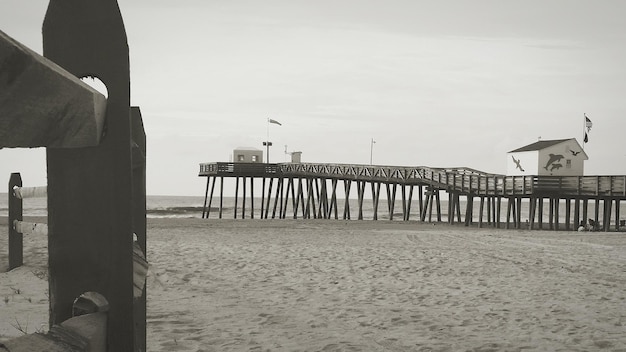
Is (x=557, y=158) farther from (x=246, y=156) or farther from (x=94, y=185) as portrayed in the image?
(x=94, y=185)

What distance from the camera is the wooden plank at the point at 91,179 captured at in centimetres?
155

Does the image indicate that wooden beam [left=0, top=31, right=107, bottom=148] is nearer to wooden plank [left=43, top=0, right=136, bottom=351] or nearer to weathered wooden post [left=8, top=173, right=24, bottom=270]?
wooden plank [left=43, top=0, right=136, bottom=351]

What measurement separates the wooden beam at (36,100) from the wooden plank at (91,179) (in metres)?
0.37

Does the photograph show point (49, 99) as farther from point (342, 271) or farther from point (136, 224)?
point (342, 271)

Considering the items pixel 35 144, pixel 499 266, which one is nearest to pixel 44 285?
pixel 35 144

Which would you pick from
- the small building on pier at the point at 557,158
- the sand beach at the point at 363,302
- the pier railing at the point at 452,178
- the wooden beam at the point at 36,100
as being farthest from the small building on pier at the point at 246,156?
the wooden beam at the point at 36,100

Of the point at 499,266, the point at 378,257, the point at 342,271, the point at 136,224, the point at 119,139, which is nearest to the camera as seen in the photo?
the point at 119,139

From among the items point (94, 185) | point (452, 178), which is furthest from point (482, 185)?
point (94, 185)

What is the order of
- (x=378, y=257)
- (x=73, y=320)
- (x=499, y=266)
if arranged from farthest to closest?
(x=378, y=257)
(x=499, y=266)
(x=73, y=320)

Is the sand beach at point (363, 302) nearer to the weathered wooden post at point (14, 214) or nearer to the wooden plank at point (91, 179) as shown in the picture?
the weathered wooden post at point (14, 214)

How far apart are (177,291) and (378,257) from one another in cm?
553

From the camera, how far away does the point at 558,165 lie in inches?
1342

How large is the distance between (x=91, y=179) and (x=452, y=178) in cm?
3356

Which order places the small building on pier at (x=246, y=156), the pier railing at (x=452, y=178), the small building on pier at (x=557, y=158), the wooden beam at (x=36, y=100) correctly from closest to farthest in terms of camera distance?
the wooden beam at (x=36, y=100)
the pier railing at (x=452, y=178)
the small building on pier at (x=557, y=158)
the small building on pier at (x=246, y=156)
